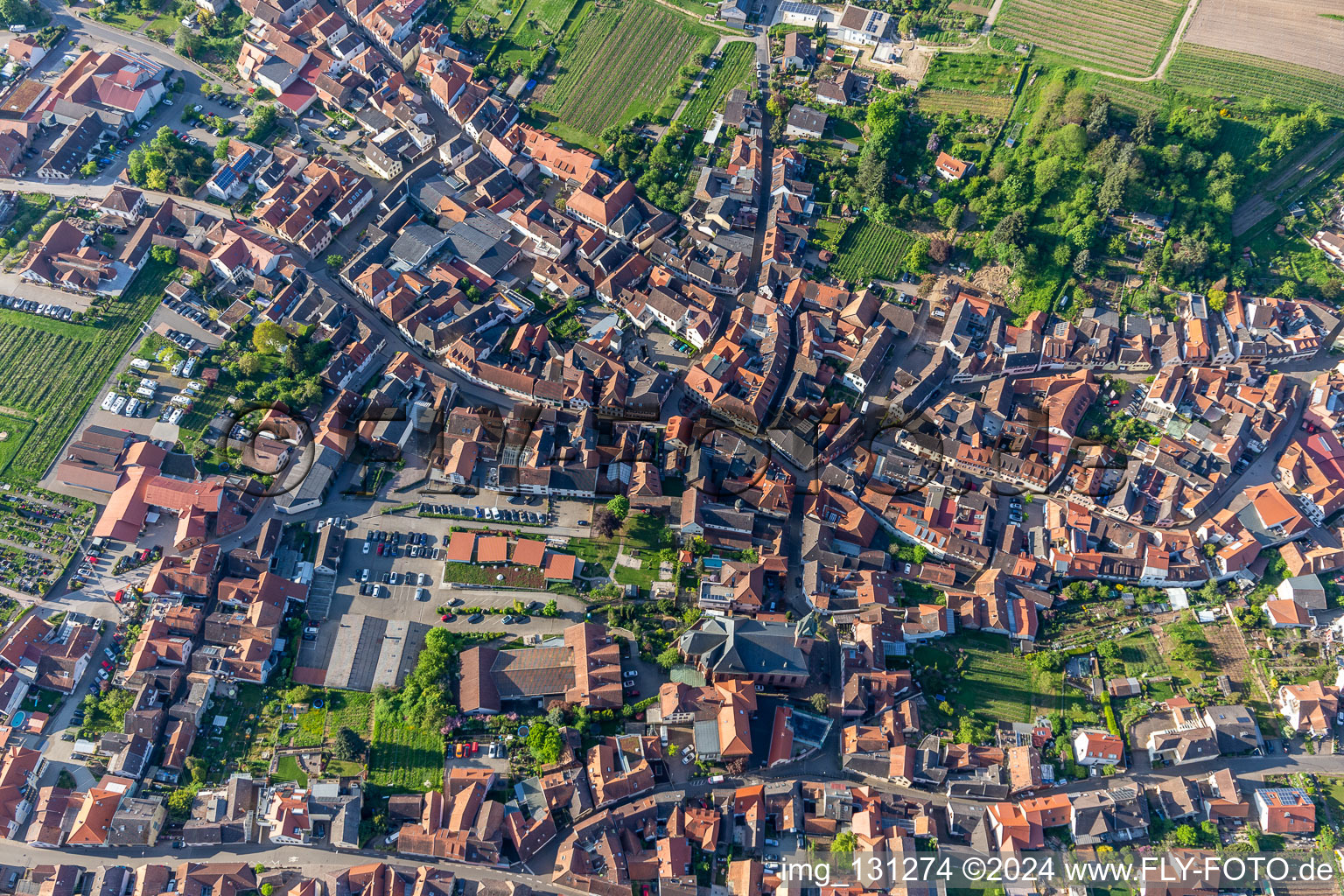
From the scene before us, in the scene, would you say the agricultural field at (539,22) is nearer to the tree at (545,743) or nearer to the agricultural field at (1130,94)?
the agricultural field at (1130,94)

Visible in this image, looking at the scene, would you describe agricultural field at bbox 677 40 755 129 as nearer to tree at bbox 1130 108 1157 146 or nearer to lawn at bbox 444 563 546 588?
tree at bbox 1130 108 1157 146

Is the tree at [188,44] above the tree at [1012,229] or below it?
above

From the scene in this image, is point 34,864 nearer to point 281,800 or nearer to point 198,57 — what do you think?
point 281,800

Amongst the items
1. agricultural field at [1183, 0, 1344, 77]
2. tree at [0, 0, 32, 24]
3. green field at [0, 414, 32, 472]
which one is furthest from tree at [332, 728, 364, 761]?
agricultural field at [1183, 0, 1344, 77]

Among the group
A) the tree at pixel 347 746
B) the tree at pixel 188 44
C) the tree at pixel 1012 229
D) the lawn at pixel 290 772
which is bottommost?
the lawn at pixel 290 772

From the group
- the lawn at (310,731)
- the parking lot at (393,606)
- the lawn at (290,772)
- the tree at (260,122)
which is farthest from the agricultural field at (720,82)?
the lawn at (290,772)

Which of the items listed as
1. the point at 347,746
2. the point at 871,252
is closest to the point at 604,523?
the point at 347,746

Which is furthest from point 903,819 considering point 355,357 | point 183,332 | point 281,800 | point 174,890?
point 183,332
